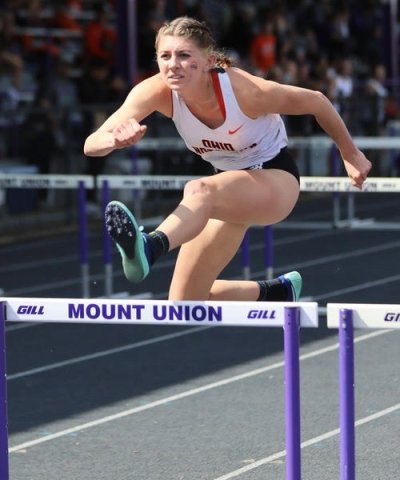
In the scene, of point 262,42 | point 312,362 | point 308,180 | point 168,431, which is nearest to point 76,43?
point 262,42

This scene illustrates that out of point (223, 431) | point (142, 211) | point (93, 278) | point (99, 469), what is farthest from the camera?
point (142, 211)

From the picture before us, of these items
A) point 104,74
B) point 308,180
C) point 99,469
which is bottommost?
point 99,469

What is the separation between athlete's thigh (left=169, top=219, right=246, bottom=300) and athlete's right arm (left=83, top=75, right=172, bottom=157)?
1.88 ft

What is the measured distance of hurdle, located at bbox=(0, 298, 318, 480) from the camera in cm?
465

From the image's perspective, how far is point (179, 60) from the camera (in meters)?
5.36

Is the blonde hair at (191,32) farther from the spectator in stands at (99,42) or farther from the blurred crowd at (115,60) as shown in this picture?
the spectator in stands at (99,42)

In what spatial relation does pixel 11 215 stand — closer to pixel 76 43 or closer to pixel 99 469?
pixel 76 43

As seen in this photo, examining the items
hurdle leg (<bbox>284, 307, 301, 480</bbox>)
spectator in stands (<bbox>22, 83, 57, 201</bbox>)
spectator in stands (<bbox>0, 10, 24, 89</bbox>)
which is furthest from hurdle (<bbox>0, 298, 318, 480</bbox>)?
spectator in stands (<bbox>0, 10, 24, 89</bbox>)

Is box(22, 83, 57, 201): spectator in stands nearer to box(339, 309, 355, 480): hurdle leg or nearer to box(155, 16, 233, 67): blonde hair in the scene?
box(155, 16, 233, 67): blonde hair

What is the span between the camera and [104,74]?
17594 millimetres

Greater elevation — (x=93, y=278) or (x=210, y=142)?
(x=210, y=142)

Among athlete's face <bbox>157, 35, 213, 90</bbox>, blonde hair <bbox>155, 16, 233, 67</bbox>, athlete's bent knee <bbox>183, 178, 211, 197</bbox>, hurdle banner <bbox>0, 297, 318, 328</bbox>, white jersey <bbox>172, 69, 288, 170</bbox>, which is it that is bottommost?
hurdle banner <bbox>0, 297, 318, 328</bbox>

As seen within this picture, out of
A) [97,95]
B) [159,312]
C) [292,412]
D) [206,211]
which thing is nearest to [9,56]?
[97,95]

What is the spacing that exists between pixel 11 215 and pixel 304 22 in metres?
A: 11.1
